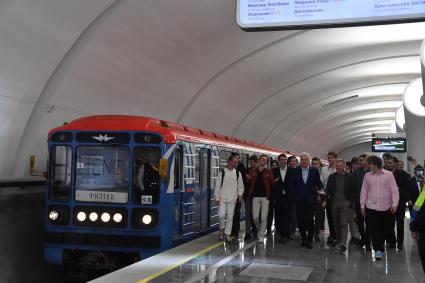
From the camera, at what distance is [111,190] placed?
9.80 m

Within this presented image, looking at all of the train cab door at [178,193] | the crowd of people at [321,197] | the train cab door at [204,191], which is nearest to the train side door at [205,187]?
the train cab door at [204,191]

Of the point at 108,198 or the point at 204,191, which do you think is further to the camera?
the point at 204,191

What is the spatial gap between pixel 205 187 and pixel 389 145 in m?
19.2

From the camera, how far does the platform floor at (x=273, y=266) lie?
24.3ft

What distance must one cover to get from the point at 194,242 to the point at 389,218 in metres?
3.42

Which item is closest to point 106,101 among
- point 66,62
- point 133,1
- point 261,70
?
point 66,62

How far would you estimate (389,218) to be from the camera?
31.3 feet

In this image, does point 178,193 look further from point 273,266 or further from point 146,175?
point 273,266

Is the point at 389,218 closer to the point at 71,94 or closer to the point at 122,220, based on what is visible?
the point at 122,220

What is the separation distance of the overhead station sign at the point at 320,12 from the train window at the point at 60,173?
3.83 meters

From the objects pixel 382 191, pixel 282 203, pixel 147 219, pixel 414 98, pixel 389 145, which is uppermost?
pixel 414 98

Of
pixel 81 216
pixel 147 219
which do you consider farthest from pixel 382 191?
pixel 81 216

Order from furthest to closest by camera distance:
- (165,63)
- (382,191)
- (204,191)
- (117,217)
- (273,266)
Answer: (165,63) < (204,191) < (117,217) < (382,191) < (273,266)

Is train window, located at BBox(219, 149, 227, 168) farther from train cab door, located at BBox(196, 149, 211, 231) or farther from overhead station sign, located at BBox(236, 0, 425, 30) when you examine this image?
overhead station sign, located at BBox(236, 0, 425, 30)
